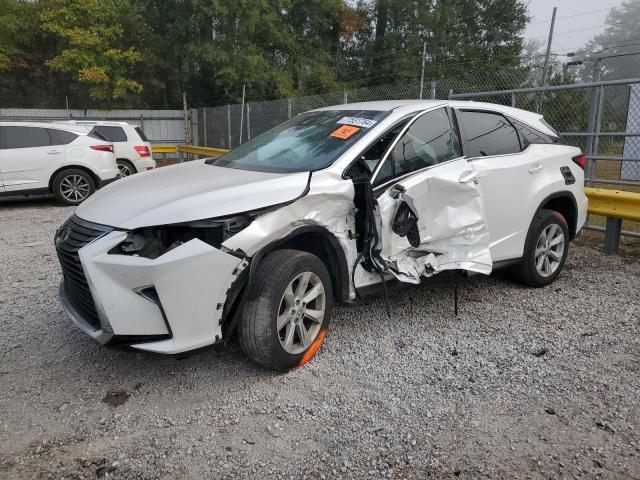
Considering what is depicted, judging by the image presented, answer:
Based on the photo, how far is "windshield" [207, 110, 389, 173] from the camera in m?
3.59

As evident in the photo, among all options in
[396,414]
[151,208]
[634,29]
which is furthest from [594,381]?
[634,29]

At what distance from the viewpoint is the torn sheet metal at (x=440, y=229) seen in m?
3.58

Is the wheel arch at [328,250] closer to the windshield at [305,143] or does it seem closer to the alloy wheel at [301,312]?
the alloy wheel at [301,312]

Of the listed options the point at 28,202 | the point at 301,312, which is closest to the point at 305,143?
the point at 301,312

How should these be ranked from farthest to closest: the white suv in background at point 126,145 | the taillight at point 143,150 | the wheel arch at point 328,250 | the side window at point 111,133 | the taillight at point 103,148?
the taillight at point 143,150 < the white suv in background at point 126,145 < the side window at point 111,133 < the taillight at point 103,148 < the wheel arch at point 328,250

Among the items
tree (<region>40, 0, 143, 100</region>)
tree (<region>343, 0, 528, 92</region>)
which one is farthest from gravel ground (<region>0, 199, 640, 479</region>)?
tree (<region>343, 0, 528, 92</region>)

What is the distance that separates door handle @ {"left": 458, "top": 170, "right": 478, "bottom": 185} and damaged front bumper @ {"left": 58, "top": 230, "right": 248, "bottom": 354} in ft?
6.18

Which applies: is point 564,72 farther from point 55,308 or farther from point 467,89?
point 55,308

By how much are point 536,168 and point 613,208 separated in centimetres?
194

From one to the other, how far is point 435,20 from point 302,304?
28.4 m

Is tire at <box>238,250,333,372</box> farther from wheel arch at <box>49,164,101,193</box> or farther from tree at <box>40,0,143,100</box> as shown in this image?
tree at <box>40,0,143,100</box>

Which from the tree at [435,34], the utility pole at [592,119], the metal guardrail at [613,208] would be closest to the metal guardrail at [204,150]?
the utility pole at [592,119]

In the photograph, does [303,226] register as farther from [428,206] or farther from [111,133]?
[111,133]

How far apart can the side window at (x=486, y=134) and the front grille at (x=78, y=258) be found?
2.87m
